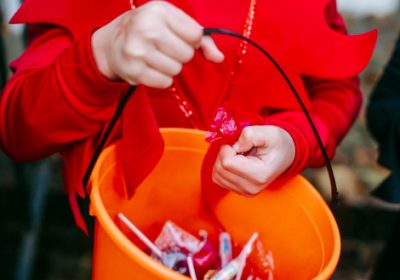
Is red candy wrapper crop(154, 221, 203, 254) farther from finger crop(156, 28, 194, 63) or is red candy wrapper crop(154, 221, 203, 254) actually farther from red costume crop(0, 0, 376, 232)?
finger crop(156, 28, 194, 63)

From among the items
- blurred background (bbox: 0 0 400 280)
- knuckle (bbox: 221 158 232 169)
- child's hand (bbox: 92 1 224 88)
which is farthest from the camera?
blurred background (bbox: 0 0 400 280)

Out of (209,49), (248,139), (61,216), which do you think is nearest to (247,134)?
(248,139)

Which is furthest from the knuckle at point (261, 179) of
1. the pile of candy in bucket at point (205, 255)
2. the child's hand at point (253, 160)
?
the pile of candy in bucket at point (205, 255)

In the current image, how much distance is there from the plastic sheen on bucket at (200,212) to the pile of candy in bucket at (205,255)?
0.05ft

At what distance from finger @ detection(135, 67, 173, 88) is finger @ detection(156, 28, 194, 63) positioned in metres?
0.02

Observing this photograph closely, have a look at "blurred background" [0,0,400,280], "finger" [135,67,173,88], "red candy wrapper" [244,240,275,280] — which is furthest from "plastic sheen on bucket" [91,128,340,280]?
"blurred background" [0,0,400,280]

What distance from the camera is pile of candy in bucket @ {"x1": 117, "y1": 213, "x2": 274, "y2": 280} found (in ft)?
2.17

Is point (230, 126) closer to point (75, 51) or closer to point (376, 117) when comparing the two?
point (75, 51)

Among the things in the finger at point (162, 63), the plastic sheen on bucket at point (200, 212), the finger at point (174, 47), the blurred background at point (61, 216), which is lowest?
the blurred background at point (61, 216)

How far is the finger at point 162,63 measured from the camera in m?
0.51

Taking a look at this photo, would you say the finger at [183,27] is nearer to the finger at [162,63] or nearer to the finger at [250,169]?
the finger at [162,63]

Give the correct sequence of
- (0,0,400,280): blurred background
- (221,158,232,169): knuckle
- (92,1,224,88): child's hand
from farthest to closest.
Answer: (0,0,400,280): blurred background < (221,158,232,169): knuckle < (92,1,224,88): child's hand

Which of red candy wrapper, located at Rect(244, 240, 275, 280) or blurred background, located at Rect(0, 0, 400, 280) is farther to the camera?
blurred background, located at Rect(0, 0, 400, 280)


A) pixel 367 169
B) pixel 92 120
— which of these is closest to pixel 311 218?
pixel 92 120
